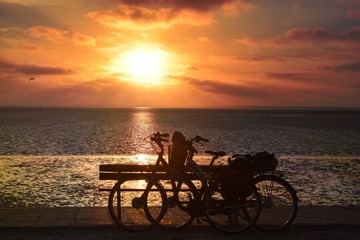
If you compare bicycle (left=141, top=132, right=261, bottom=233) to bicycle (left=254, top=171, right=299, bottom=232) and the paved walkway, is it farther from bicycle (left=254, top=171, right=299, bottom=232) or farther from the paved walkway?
the paved walkway

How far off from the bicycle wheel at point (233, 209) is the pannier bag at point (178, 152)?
688 millimetres

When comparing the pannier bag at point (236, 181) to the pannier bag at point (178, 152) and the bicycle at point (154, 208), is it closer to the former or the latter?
the bicycle at point (154, 208)

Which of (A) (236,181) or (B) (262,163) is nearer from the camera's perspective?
(B) (262,163)

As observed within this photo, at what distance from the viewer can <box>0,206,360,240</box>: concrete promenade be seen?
793cm

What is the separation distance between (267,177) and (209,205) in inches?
43.6

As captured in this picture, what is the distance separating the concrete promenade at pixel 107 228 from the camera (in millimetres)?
7926

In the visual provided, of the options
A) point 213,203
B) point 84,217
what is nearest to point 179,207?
point 213,203

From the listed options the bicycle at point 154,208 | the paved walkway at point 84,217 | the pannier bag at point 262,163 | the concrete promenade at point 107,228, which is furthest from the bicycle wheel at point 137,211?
the pannier bag at point 262,163

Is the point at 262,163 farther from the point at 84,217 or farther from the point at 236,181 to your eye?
the point at 84,217

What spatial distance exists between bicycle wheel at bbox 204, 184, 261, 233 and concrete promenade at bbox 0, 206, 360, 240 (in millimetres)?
152

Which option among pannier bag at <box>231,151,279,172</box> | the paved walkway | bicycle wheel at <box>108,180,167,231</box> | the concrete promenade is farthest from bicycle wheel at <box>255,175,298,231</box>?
bicycle wheel at <box>108,180,167,231</box>

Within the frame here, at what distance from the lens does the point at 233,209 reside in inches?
321

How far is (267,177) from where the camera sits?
8.05 m

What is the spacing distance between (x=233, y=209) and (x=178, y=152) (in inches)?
55.3
